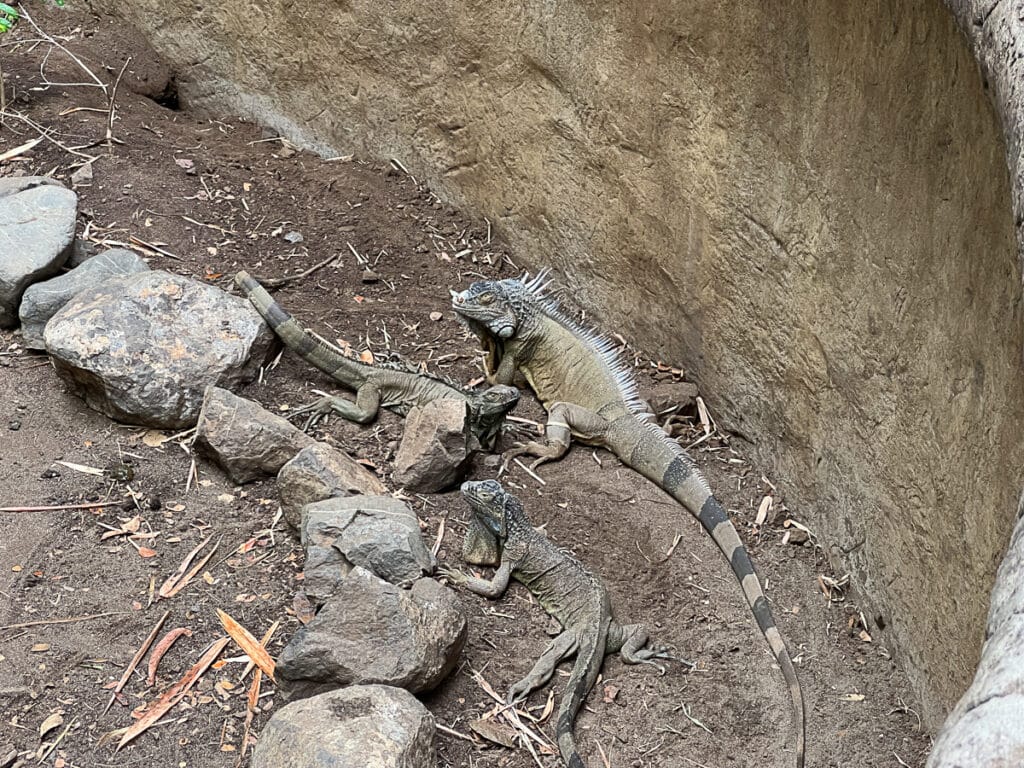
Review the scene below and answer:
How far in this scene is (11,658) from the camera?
3.64m

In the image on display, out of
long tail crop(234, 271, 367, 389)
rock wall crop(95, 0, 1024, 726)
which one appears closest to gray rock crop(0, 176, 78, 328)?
long tail crop(234, 271, 367, 389)

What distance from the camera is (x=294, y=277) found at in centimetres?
576

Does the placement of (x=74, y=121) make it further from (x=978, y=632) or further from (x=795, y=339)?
(x=978, y=632)

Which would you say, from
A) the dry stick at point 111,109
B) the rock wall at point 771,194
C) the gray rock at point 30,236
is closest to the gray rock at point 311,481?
the gray rock at point 30,236

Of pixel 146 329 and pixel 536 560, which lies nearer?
pixel 536 560

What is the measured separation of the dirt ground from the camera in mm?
3660

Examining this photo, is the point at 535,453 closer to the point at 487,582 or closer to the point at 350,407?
the point at 350,407

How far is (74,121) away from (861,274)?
4.57 meters

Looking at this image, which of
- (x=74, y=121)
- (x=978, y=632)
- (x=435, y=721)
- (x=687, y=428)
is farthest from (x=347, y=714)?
(x=74, y=121)

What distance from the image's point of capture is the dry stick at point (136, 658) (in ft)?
11.7

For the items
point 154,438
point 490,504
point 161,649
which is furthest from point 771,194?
point 161,649

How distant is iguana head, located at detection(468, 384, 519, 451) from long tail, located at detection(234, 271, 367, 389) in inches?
22.4

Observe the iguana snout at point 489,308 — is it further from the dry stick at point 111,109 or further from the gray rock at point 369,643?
the dry stick at point 111,109

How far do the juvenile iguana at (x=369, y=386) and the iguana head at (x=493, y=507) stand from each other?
70 cm
